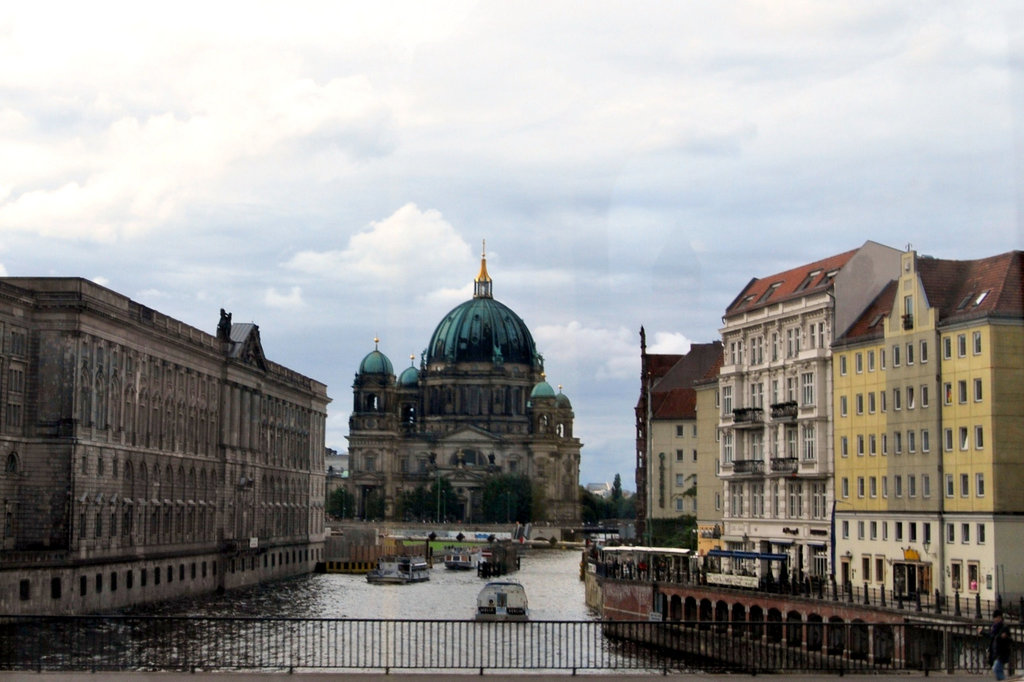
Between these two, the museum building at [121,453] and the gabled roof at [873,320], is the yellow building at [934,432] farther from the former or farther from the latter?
the museum building at [121,453]

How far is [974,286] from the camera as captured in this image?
247 ft

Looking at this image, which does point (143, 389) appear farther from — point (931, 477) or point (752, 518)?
point (931, 477)

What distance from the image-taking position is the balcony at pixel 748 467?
9162 centimetres

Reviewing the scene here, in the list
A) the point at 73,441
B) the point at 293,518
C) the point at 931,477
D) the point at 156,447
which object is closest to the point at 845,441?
the point at 931,477

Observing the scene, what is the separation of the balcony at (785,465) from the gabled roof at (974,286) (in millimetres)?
13840

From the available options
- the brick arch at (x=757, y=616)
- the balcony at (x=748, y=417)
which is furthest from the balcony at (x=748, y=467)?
the brick arch at (x=757, y=616)

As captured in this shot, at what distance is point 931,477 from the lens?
74125 mm

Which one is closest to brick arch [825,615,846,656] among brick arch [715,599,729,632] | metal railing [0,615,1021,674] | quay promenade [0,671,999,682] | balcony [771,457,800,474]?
metal railing [0,615,1021,674]

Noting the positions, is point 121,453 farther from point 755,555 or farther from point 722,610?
point 755,555

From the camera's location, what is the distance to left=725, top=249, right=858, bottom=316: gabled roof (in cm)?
8762

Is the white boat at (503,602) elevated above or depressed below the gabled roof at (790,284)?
below

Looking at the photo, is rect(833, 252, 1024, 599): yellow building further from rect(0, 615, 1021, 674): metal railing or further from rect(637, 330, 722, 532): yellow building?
rect(637, 330, 722, 532): yellow building

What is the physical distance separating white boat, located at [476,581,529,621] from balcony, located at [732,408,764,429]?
687 inches

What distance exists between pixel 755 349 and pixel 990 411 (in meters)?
25.2
